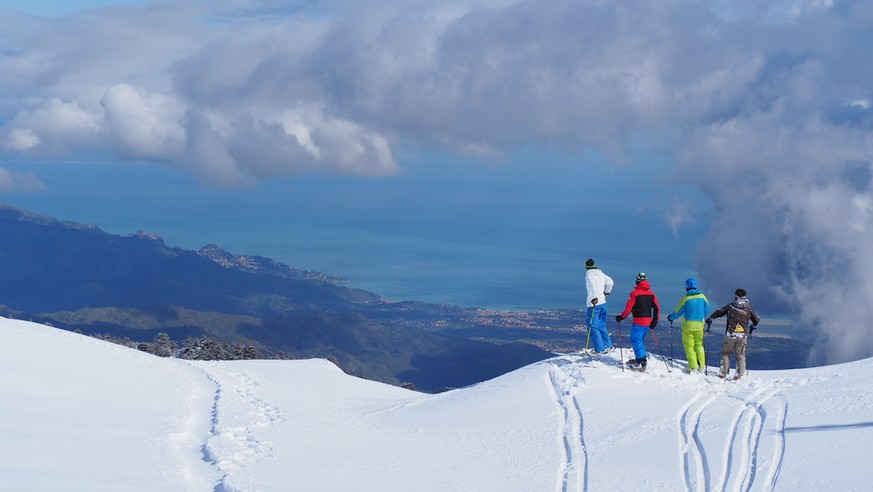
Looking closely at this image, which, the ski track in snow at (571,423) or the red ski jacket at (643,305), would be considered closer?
the ski track in snow at (571,423)

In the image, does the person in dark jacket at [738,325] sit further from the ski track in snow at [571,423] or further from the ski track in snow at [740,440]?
the ski track in snow at [571,423]

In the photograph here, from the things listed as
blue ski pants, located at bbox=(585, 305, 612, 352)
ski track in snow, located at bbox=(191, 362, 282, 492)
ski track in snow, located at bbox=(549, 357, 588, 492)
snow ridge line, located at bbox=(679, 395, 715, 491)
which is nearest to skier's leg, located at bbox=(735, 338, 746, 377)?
snow ridge line, located at bbox=(679, 395, 715, 491)

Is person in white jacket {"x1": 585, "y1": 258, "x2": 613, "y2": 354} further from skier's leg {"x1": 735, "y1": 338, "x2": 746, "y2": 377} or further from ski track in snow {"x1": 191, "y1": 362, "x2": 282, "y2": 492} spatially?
ski track in snow {"x1": 191, "y1": 362, "x2": 282, "y2": 492}

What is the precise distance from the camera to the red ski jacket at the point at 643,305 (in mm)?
17641

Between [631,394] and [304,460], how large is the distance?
261 inches

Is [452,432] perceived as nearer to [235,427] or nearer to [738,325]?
[235,427]

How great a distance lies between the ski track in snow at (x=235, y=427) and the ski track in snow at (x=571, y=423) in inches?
189

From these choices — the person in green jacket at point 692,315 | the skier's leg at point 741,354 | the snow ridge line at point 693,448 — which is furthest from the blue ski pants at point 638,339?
the snow ridge line at point 693,448

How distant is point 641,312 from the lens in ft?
57.9

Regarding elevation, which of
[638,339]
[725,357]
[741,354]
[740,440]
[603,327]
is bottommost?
[740,440]

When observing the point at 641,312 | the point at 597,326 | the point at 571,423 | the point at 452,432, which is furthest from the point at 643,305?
the point at 452,432

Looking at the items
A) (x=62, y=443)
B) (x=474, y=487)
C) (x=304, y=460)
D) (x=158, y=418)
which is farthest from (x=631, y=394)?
(x=62, y=443)

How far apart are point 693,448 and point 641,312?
5.58 m

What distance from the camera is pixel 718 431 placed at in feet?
42.6
